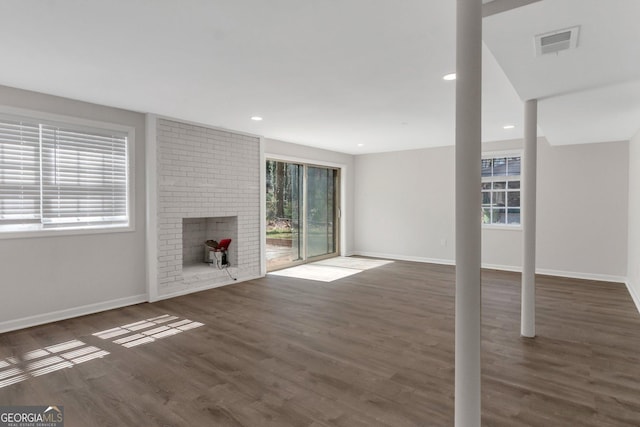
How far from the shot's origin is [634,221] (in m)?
4.88

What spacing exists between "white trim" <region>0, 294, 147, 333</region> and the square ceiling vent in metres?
5.00

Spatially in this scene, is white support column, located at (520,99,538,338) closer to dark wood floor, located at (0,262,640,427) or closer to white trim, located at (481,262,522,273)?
dark wood floor, located at (0,262,640,427)

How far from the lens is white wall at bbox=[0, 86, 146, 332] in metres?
3.62

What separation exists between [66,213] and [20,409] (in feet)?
7.91

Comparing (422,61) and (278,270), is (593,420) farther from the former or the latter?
(278,270)

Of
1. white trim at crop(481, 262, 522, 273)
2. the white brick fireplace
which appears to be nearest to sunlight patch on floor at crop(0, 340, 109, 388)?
the white brick fireplace

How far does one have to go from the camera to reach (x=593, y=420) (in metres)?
2.08

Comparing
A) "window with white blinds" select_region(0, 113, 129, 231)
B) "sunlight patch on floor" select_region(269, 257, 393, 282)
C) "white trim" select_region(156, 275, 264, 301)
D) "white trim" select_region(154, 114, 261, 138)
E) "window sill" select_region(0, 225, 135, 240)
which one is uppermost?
"white trim" select_region(154, 114, 261, 138)

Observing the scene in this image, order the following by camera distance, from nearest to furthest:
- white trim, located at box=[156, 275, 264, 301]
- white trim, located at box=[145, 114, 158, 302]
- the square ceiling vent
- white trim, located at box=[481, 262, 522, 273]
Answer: the square ceiling vent < white trim, located at box=[145, 114, 158, 302] < white trim, located at box=[156, 275, 264, 301] < white trim, located at box=[481, 262, 522, 273]

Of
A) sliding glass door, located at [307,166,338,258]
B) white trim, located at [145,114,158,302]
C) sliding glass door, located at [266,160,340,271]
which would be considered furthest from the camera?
sliding glass door, located at [307,166,338,258]

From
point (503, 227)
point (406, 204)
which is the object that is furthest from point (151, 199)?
point (503, 227)

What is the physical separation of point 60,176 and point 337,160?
5.44 m

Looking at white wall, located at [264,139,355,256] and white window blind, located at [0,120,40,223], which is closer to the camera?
white window blind, located at [0,120,40,223]

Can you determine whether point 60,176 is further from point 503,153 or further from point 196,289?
point 503,153
